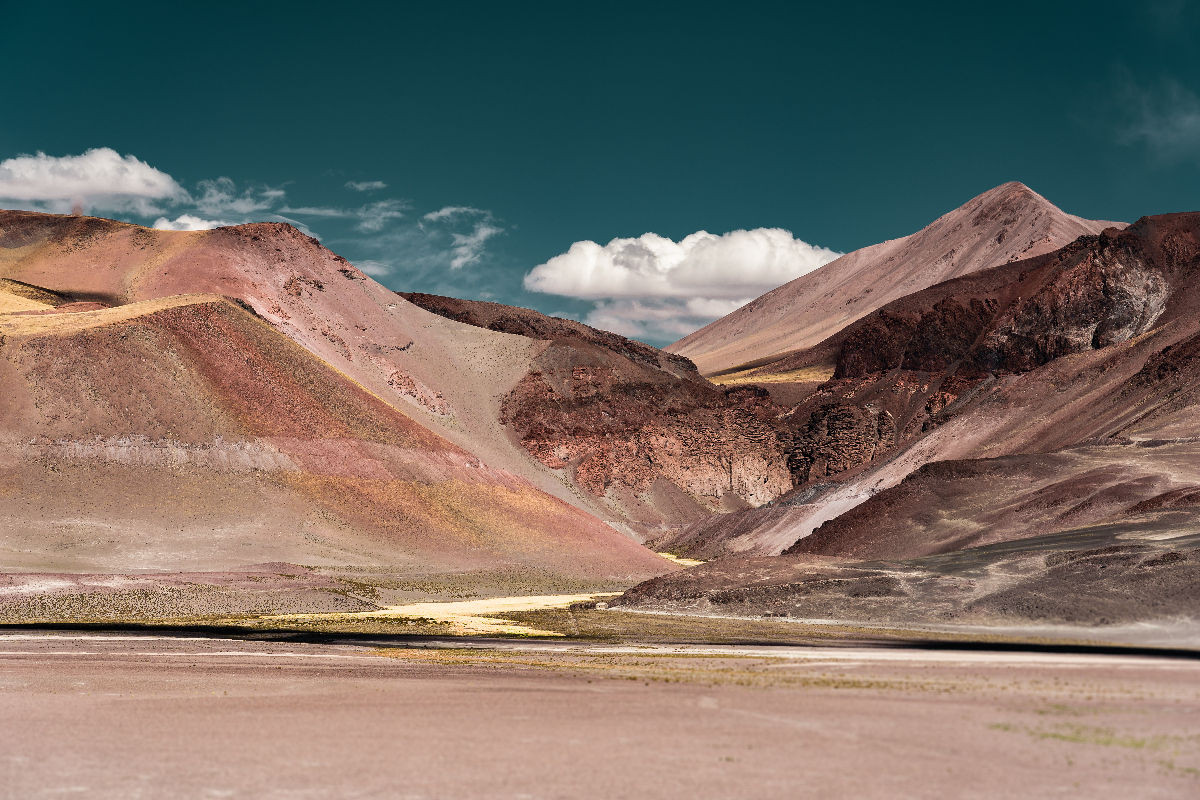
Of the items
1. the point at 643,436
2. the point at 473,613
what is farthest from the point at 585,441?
the point at 473,613

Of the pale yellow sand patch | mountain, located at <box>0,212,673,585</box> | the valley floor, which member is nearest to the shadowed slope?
mountain, located at <box>0,212,673,585</box>

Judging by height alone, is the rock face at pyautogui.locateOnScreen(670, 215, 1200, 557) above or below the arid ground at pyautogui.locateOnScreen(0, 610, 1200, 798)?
above

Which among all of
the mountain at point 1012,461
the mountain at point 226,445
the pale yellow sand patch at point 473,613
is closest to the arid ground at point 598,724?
the pale yellow sand patch at point 473,613

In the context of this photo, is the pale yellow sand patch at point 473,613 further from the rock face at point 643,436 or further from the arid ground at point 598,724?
the rock face at point 643,436

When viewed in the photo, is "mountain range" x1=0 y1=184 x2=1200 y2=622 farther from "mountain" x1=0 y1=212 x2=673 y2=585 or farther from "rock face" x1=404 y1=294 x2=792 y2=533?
"rock face" x1=404 y1=294 x2=792 y2=533

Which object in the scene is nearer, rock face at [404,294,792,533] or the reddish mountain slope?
the reddish mountain slope

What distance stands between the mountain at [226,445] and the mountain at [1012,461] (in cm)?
2373

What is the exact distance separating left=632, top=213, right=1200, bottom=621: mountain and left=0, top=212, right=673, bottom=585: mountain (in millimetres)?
23733

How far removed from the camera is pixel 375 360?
119438 millimetres

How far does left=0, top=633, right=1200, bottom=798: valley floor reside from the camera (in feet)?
50.5

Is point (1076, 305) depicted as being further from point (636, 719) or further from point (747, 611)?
point (636, 719)

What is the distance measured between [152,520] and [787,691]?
198 ft

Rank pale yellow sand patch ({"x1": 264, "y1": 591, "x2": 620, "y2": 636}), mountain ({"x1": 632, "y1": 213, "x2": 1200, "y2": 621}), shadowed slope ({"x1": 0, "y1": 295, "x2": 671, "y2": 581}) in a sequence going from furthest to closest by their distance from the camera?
shadowed slope ({"x1": 0, "y1": 295, "x2": 671, "y2": 581}) → mountain ({"x1": 632, "y1": 213, "x2": 1200, "y2": 621}) → pale yellow sand patch ({"x1": 264, "y1": 591, "x2": 620, "y2": 636})

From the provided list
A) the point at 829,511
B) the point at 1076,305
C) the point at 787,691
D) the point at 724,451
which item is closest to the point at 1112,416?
the point at 829,511
